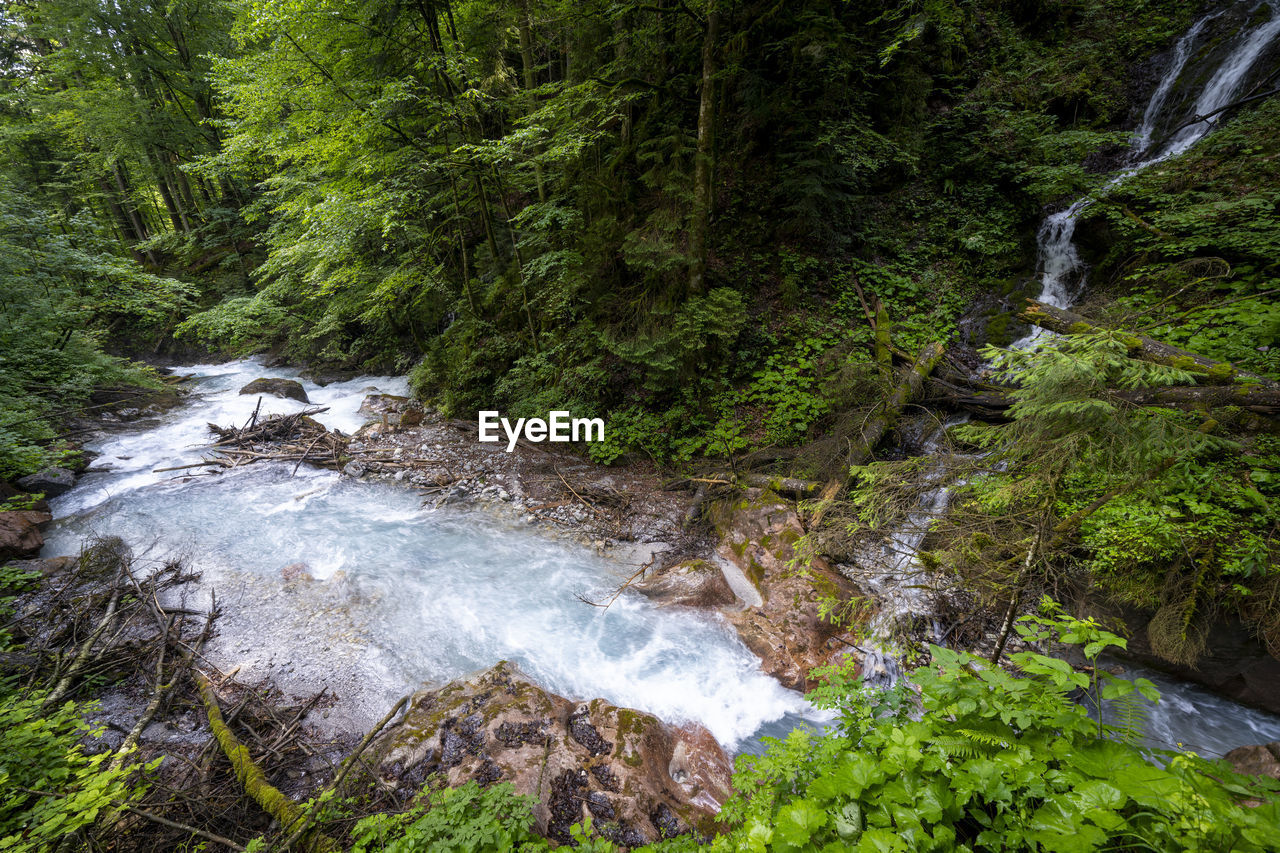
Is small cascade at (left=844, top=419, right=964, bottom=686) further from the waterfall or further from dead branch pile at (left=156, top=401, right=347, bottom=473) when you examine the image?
dead branch pile at (left=156, top=401, right=347, bottom=473)

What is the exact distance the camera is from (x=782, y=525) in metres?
5.58

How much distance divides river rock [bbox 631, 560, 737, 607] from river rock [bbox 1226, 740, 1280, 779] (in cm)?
381

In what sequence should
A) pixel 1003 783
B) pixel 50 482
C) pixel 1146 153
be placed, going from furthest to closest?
pixel 1146 153 < pixel 50 482 < pixel 1003 783

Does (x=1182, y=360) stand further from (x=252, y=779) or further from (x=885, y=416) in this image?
(x=252, y=779)

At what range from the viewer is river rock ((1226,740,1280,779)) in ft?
9.12

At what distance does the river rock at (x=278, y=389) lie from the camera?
446 inches

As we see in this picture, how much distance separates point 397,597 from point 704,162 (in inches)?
295

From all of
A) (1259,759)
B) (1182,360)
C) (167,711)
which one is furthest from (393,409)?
(1259,759)

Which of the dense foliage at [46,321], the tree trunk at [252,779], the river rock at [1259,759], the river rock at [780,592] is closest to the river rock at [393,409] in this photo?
the dense foliage at [46,321]

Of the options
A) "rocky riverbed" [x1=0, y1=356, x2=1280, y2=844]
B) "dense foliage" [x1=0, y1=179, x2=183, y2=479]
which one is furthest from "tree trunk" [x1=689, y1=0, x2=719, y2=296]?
"dense foliage" [x1=0, y1=179, x2=183, y2=479]

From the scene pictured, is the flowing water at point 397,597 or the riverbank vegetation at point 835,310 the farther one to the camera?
the flowing water at point 397,597

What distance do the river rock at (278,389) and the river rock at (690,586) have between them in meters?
10.9

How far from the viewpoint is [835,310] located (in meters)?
7.98

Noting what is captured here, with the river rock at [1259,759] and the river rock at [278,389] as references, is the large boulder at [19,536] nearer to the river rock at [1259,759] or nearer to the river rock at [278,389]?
the river rock at [278,389]
